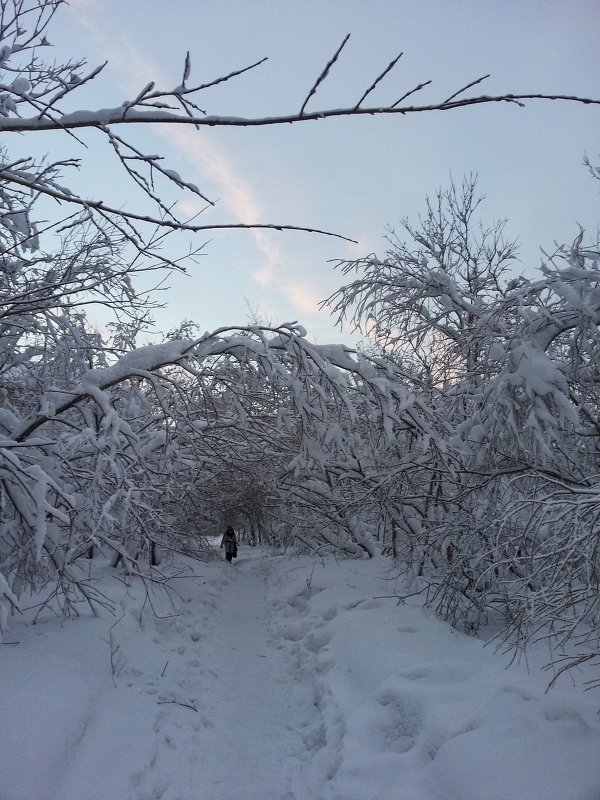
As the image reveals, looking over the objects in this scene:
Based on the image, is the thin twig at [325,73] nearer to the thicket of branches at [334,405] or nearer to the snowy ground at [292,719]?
the thicket of branches at [334,405]

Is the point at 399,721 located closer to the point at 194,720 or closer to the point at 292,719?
the point at 292,719

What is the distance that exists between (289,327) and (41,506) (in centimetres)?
267

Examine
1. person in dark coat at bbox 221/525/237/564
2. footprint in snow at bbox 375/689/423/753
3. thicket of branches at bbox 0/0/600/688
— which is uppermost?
thicket of branches at bbox 0/0/600/688

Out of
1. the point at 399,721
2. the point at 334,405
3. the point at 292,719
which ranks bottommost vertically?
the point at 292,719

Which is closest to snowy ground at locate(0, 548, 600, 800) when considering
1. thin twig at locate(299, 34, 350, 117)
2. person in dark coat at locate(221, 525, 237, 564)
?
thin twig at locate(299, 34, 350, 117)

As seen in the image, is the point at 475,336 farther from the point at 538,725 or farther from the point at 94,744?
the point at 94,744

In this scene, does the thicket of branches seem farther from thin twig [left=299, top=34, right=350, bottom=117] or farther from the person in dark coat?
the person in dark coat

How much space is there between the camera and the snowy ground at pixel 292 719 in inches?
138

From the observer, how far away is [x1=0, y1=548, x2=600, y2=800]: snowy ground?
3.51 metres

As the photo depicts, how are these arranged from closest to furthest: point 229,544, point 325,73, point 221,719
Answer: point 325,73 → point 221,719 → point 229,544

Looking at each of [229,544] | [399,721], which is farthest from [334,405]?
[229,544]

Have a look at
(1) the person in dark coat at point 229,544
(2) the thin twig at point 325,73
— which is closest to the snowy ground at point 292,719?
(2) the thin twig at point 325,73

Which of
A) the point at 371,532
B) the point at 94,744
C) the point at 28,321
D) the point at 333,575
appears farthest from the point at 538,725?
the point at 371,532

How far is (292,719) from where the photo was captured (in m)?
5.38
